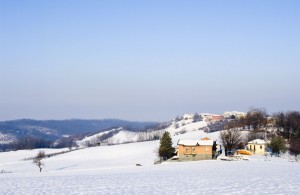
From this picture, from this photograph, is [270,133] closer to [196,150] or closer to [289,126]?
[289,126]

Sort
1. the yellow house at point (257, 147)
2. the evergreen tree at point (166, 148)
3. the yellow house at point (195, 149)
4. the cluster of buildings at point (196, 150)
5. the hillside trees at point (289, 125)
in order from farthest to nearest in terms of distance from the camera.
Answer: the hillside trees at point (289, 125), the yellow house at point (257, 147), the evergreen tree at point (166, 148), the yellow house at point (195, 149), the cluster of buildings at point (196, 150)

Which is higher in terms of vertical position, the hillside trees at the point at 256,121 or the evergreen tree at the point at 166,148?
the hillside trees at the point at 256,121

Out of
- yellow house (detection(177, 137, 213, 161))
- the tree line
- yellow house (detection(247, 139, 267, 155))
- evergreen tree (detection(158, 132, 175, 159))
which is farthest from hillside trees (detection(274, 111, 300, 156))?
evergreen tree (detection(158, 132, 175, 159))

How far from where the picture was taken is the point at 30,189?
922 inches

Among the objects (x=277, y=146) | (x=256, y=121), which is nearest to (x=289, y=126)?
(x=256, y=121)

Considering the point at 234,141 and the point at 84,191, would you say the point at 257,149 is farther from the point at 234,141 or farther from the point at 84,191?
the point at 84,191

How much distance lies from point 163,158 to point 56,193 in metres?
54.0

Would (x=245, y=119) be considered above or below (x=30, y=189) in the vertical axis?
above

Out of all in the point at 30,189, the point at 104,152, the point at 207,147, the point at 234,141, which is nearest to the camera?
the point at 30,189

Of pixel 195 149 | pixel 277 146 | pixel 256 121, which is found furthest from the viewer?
pixel 256 121

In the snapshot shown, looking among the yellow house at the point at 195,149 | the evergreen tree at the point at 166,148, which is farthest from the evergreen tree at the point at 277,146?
the evergreen tree at the point at 166,148

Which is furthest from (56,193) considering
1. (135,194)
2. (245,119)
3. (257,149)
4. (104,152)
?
(245,119)

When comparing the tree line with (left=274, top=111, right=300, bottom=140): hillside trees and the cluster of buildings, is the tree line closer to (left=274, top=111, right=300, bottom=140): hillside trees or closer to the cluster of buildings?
(left=274, top=111, right=300, bottom=140): hillside trees

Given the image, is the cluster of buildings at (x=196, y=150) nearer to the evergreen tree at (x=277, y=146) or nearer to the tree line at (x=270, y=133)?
the tree line at (x=270, y=133)
